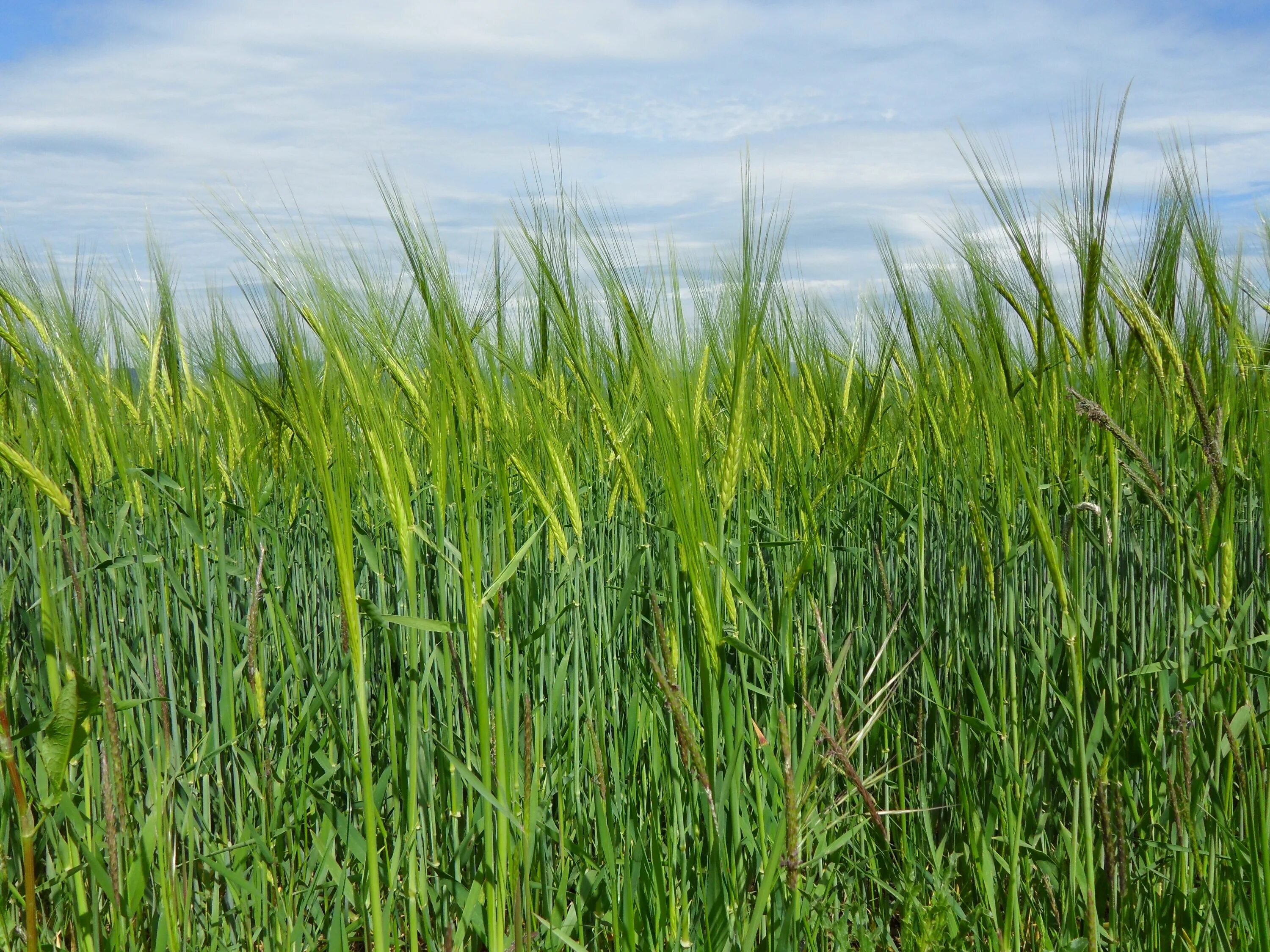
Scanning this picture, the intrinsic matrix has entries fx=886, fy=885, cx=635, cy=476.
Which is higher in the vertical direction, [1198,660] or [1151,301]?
[1151,301]

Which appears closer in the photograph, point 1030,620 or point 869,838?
Answer: point 869,838

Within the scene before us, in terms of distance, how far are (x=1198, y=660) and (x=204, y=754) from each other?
70.9 inches

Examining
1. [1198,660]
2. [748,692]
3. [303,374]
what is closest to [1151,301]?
[1198,660]

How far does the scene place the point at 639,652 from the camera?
176cm

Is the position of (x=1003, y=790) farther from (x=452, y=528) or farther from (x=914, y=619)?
(x=452, y=528)

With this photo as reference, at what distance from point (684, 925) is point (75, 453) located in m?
1.25

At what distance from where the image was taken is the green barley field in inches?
45.3

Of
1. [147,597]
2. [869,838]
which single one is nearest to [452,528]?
[147,597]

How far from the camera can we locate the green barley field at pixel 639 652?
45.3 inches

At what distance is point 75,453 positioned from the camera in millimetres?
1512

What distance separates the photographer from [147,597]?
5.83 feet

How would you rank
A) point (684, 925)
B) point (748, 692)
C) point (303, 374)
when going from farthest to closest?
1. point (748, 692)
2. point (684, 925)
3. point (303, 374)

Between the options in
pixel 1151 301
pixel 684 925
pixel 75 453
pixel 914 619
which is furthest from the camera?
pixel 914 619

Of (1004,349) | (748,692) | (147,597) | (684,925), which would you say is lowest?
(684,925)
